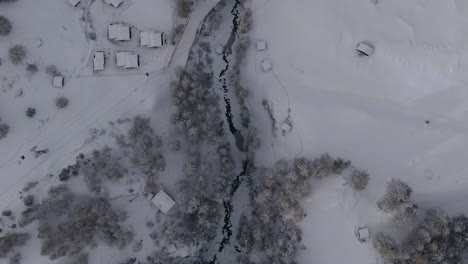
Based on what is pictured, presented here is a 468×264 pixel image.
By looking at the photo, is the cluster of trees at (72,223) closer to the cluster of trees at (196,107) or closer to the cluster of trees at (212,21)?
the cluster of trees at (196,107)

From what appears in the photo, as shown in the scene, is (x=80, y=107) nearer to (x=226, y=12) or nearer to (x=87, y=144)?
(x=87, y=144)

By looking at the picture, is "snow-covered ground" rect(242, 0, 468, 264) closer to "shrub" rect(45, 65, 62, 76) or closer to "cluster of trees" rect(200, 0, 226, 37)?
"cluster of trees" rect(200, 0, 226, 37)

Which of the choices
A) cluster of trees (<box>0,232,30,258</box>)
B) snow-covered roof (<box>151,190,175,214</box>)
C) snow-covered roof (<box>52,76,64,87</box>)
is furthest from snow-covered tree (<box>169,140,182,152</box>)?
cluster of trees (<box>0,232,30,258</box>)

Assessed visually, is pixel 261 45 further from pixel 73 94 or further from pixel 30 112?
pixel 30 112

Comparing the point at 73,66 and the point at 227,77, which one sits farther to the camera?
the point at 227,77

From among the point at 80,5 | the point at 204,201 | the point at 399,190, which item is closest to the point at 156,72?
the point at 80,5

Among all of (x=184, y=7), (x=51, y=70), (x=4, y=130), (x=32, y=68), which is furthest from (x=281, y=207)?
(x=32, y=68)
